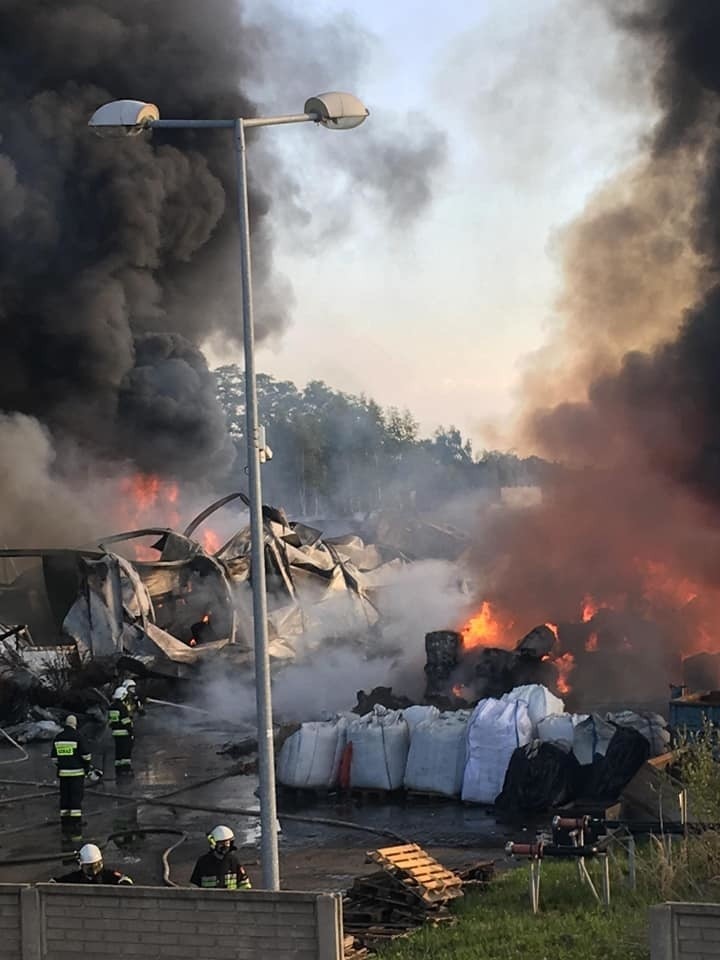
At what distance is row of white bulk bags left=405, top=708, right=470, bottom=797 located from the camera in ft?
51.5

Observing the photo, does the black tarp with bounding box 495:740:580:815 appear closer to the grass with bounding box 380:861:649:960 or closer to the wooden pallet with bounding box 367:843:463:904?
the wooden pallet with bounding box 367:843:463:904

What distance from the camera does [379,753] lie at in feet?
53.1

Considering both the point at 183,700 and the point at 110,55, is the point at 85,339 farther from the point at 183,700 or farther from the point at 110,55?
the point at 183,700

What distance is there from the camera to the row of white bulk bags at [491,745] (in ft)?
50.4

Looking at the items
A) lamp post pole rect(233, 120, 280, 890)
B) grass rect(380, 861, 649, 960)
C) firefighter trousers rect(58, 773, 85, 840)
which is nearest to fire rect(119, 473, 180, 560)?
firefighter trousers rect(58, 773, 85, 840)

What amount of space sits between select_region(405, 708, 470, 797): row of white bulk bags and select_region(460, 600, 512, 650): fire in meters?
9.41

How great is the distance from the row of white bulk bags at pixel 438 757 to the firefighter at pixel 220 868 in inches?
277

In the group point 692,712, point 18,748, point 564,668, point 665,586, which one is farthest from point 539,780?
point 665,586

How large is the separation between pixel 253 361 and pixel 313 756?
818 cm

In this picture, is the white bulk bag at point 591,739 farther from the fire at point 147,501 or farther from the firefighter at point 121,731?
the fire at point 147,501

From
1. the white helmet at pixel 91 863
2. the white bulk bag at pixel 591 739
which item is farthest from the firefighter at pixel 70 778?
the white helmet at pixel 91 863

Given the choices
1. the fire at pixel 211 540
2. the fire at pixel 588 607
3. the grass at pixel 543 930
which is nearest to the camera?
the grass at pixel 543 930

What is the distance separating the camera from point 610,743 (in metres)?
15.1

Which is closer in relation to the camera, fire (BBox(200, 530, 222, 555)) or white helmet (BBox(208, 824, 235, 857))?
white helmet (BBox(208, 824, 235, 857))
